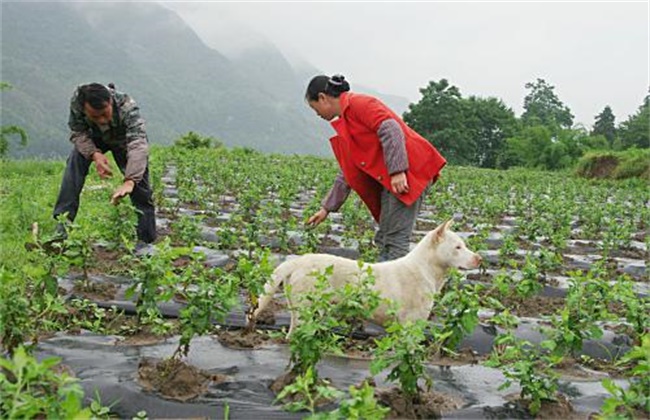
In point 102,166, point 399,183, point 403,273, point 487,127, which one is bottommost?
point 403,273

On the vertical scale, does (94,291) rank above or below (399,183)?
below

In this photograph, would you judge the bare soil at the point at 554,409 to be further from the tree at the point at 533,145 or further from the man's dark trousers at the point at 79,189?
the tree at the point at 533,145

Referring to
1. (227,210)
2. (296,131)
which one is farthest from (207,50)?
(227,210)

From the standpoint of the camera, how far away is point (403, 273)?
4.35 metres

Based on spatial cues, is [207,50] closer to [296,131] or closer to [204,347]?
[296,131]

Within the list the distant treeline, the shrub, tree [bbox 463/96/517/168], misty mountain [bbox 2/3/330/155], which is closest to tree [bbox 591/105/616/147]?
the distant treeline

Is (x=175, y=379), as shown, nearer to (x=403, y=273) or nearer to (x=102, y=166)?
(x=403, y=273)

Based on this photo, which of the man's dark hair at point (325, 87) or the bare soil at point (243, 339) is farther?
the man's dark hair at point (325, 87)

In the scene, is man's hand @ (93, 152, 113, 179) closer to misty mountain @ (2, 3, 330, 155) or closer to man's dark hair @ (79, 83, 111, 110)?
man's dark hair @ (79, 83, 111, 110)

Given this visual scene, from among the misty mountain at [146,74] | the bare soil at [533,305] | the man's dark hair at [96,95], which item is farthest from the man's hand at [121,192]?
the misty mountain at [146,74]

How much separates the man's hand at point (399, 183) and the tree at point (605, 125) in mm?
43873

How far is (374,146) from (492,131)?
4314cm

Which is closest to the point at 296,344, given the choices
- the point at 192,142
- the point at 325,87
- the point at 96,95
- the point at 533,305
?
the point at 325,87

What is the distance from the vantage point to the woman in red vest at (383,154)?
473cm
